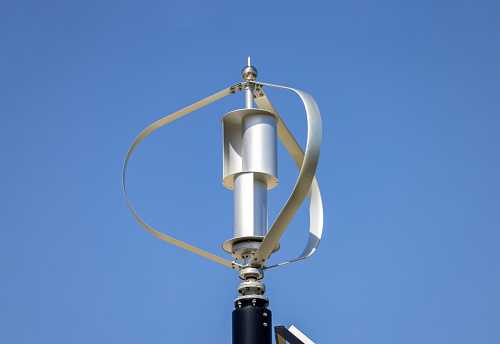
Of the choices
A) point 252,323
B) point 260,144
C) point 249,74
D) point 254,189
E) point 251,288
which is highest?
point 249,74

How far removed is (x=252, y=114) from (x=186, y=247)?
6.46 ft

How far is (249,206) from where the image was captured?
32.1ft

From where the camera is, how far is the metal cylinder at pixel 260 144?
32.8 feet

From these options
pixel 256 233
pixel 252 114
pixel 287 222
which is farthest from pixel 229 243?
pixel 252 114

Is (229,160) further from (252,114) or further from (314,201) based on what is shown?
(314,201)

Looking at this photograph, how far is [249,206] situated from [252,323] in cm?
159

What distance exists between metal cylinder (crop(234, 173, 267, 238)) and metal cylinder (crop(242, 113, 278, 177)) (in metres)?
0.17

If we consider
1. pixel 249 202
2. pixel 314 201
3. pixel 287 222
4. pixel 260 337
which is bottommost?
Result: pixel 260 337

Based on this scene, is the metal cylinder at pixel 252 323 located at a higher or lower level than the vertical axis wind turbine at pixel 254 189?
lower

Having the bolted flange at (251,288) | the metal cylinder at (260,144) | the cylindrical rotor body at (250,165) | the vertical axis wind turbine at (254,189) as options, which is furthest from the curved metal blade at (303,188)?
the metal cylinder at (260,144)

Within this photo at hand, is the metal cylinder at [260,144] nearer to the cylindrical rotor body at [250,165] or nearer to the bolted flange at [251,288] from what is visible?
the cylindrical rotor body at [250,165]

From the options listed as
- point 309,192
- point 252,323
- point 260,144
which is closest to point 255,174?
point 260,144

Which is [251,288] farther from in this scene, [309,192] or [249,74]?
[249,74]

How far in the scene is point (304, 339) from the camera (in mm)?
9109
